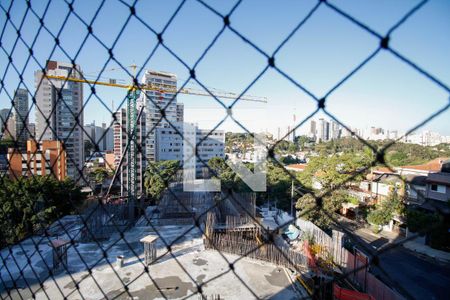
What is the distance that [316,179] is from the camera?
21.5ft


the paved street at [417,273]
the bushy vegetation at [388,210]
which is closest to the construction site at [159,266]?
the paved street at [417,273]

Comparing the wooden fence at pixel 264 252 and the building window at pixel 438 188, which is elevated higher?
the building window at pixel 438 188

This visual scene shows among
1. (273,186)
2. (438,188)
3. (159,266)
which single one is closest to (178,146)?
(273,186)

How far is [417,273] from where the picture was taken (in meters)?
4.55

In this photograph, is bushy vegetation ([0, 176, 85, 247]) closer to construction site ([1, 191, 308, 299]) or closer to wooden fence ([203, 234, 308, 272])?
construction site ([1, 191, 308, 299])

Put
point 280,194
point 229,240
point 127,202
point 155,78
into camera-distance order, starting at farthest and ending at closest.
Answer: point 155,78, point 280,194, point 127,202, point 229,240

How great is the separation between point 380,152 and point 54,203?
7.09m

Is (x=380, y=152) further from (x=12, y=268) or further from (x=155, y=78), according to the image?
(x=155, y=78)

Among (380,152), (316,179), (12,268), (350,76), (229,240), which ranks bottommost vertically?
(12,268)

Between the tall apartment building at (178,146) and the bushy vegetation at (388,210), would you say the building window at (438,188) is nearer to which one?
the bushy vegetation at (388,210)

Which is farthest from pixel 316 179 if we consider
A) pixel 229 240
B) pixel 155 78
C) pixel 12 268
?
pixel 155 78

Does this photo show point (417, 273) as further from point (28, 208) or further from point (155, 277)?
point (28, 208)

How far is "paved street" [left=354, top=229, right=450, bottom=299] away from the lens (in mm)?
3966

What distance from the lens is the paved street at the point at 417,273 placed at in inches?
156
